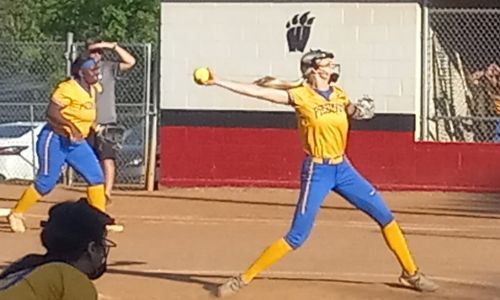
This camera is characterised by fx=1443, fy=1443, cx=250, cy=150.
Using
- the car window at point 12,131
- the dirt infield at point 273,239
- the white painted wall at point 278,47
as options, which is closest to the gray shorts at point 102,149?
the dirt infield at point 273,239

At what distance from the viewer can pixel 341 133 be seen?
10.0 meters

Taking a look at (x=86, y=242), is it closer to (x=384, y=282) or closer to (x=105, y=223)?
(x=105, y=223)

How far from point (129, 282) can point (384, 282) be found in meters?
1.92

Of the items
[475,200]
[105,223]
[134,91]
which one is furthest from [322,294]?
[134,91]

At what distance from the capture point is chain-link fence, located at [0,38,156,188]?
19.0m

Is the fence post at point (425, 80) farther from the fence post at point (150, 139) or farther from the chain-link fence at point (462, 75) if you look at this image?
the fence post at point (150, 139)

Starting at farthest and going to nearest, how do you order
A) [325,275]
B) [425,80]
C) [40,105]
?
[40,105] < [425,80] < [325,275]

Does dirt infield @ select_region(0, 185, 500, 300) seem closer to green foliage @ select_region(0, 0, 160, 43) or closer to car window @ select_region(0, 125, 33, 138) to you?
car window @ select_region(0, 125, 33, 138)

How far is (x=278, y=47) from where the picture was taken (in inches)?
707

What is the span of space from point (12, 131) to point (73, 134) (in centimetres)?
902

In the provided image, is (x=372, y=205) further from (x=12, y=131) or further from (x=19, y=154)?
(x=12, y=131)

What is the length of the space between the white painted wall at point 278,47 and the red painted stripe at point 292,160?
39 centimetres

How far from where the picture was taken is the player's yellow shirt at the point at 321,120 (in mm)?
9945

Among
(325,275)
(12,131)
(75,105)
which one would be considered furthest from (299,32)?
(325,275)
